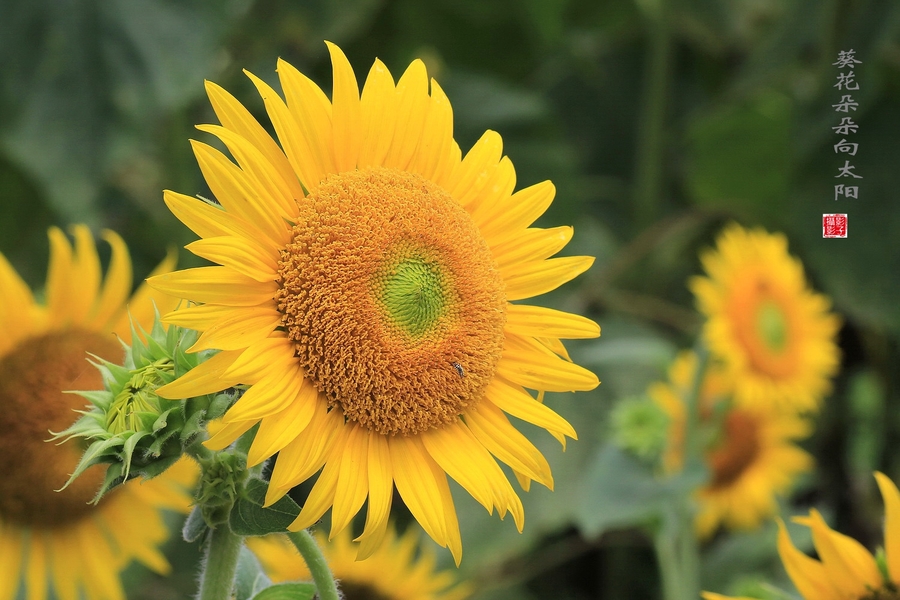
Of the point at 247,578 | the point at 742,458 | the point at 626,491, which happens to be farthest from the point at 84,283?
the point at 742,458

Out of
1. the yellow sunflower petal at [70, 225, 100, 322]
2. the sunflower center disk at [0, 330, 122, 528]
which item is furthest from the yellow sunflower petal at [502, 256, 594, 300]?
the yellow sunflower petal at [70, 225, 100, 322]

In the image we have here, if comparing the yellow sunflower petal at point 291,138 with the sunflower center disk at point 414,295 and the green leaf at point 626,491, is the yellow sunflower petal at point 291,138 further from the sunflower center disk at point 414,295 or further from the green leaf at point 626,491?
the green leaf at point 626,491

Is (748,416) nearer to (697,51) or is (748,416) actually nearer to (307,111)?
(697,51)

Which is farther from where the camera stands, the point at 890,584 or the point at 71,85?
the point at 71,85

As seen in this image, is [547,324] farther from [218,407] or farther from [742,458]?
[742,458]

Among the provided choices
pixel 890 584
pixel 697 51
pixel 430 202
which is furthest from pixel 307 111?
pixel 697 51

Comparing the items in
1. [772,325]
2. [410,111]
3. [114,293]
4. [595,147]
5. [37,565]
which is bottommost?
[37,565]
